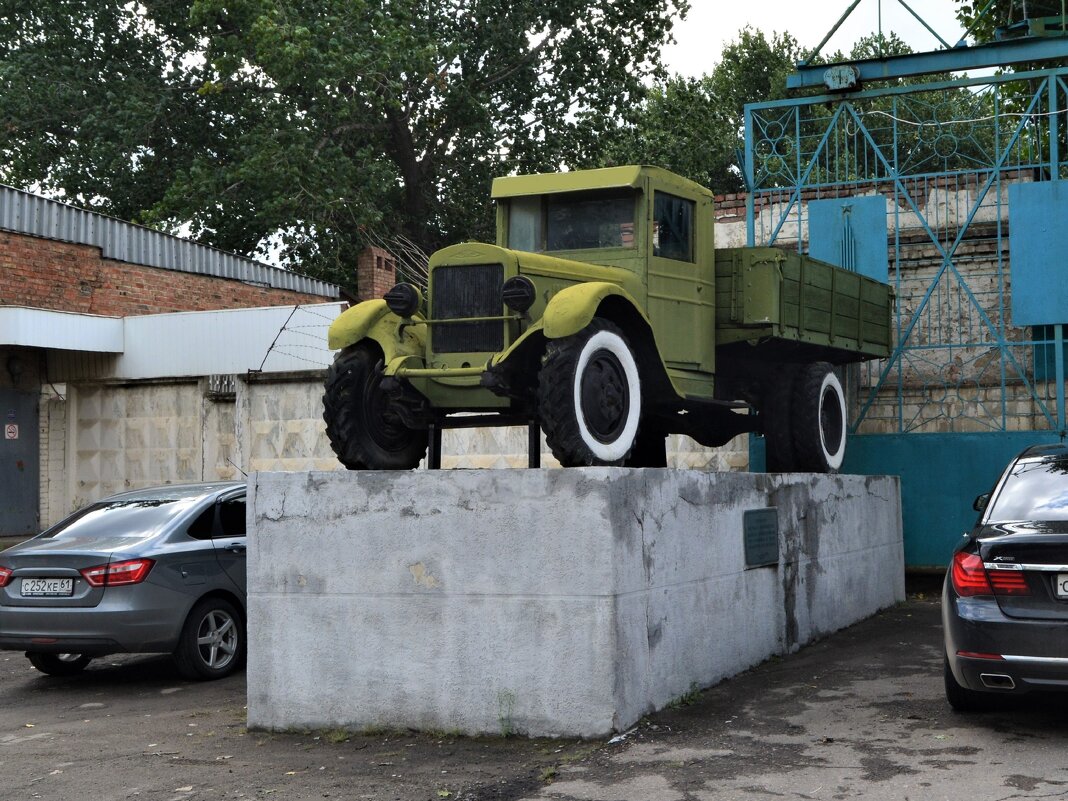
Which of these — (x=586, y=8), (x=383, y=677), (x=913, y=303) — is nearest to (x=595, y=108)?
(x=586, y=8)

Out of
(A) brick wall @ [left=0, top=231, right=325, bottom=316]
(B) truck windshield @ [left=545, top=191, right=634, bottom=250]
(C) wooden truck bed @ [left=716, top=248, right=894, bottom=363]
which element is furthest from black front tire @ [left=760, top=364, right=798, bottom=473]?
(A) brick wall @ [left=0, top=231, right=325, bottom=316]

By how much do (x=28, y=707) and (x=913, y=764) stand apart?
580cm

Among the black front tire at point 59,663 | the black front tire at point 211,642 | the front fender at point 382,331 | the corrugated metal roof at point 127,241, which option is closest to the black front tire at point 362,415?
the front fender at point 382,331

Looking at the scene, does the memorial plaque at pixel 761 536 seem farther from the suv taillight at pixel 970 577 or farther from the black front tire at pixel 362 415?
the black front tire at pixel 362 415

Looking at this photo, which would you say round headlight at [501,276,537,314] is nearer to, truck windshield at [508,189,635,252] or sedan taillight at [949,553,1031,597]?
truck windshield at [508,189,635,252]

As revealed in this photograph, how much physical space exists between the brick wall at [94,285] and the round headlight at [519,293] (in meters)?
14.3

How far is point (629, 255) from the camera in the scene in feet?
29.3

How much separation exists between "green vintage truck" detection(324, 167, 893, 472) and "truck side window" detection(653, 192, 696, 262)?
0.05ft

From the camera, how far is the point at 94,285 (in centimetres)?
2156

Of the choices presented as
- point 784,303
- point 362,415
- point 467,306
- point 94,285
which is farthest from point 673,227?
point 94,285

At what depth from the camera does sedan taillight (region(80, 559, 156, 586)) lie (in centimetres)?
891

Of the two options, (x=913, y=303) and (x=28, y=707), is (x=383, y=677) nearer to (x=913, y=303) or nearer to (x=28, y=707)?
(x=28, y=707)

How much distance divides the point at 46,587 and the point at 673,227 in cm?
508

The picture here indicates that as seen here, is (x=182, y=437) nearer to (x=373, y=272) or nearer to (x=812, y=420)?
(x=373, y=272)
